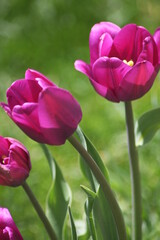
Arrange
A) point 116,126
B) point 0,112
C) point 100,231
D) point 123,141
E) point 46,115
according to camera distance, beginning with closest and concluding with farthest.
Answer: point 46,115
point 100,231
point 123,141
point 116,126
point 0,112

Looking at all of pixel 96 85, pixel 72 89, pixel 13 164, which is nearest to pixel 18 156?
pixel 13 164

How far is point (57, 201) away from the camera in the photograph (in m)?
0.79

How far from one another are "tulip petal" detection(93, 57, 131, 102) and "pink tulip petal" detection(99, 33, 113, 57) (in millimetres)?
49

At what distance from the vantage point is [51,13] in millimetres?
2217

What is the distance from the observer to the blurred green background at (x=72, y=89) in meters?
1.24

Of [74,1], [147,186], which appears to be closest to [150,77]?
[147,186]

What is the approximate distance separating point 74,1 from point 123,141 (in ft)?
3.16

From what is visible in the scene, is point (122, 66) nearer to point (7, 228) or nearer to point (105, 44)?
point (105, 44)

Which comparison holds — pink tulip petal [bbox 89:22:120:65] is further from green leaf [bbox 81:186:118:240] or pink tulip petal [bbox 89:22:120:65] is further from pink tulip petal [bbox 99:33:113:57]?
green leaf [bbox 81:186:118:240]

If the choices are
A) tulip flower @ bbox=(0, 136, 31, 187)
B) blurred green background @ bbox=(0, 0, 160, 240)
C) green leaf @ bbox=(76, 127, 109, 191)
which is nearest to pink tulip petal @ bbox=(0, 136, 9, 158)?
tulip flower @ bbox=(0, 136, 31, 187)

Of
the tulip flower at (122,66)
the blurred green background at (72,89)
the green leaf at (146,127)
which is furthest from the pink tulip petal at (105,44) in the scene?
the blurred green background at (72,89)

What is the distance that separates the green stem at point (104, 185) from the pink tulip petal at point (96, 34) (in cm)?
12

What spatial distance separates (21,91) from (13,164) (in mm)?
86

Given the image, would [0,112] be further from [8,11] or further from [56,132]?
[56,132]
